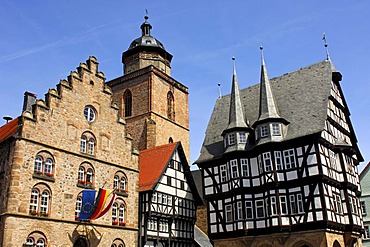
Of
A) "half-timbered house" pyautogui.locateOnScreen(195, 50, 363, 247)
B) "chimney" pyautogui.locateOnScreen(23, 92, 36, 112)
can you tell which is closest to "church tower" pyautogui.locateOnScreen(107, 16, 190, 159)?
"half-timbered house" pyautogui.locateOnScreen(195, 50, 363, 247)

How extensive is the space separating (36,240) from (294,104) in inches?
804

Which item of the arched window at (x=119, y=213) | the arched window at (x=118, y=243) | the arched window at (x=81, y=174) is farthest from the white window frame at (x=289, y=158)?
the arched window at (x=81, y=174)

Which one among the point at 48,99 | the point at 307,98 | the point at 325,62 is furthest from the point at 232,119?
the point at 48,99

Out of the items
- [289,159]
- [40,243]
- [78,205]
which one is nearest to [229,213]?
[289,159]

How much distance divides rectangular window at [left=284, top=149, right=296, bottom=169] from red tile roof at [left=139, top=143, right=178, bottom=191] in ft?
27.2

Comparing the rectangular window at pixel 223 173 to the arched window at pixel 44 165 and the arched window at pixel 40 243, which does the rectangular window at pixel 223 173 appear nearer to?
the arched window at pixel 44 165

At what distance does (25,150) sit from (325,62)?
2328cm

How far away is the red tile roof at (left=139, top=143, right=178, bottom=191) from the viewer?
29.0 m

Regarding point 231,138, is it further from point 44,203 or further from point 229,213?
point 44,203

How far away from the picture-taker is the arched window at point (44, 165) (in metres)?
22.4

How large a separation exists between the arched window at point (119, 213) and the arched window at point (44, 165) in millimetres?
5257

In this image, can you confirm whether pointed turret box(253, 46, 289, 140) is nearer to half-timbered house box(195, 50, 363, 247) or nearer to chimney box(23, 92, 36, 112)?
half-timbered house box(195, 50, 363, 247)

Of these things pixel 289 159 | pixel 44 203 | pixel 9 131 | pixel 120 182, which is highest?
pixel 9 131

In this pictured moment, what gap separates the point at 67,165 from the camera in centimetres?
2400
